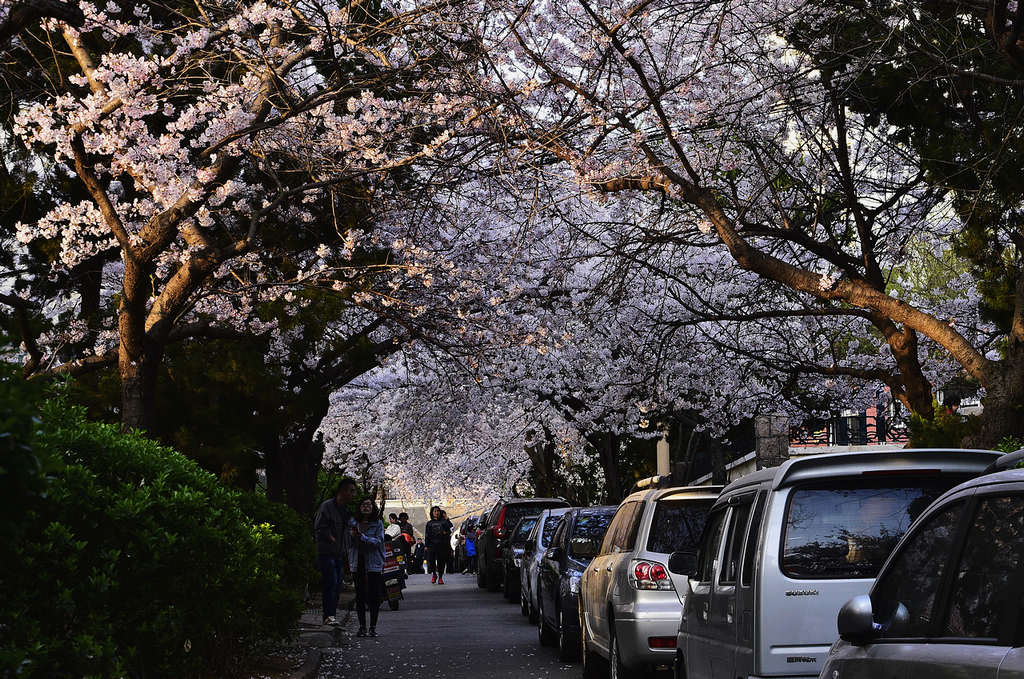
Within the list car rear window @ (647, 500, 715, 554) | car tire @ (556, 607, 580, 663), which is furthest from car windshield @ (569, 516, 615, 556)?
car rear window @ (647, 500, 715, 554)

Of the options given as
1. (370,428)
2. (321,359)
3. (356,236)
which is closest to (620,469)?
(370,428)

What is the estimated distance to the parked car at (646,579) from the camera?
10531 mm

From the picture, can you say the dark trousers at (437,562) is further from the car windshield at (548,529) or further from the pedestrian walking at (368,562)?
the pedestrian walking at (368,562)

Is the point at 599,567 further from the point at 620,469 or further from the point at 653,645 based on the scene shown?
the point at 620,469

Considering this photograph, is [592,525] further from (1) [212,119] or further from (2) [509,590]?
(2) [509,590]

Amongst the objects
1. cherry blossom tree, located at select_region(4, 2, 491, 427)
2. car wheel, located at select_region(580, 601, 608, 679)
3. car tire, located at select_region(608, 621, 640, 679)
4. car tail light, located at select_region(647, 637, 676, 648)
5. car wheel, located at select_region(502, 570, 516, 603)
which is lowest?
car wheel, located at select_region(580, 601, 608, 679)

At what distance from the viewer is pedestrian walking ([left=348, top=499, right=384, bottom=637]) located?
727 inches

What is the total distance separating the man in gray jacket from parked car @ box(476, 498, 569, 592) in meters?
12.2

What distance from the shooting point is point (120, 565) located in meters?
7.14

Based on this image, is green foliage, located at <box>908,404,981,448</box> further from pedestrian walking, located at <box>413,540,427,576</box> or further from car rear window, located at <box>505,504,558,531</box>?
pedestrian walking, located at <box>413,540,427,576</box>

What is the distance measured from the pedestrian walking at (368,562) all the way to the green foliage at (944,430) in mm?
7446

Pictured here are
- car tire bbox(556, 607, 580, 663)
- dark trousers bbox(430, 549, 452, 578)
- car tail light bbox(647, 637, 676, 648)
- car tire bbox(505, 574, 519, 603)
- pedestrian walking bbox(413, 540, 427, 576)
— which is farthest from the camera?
pedestrian walking bbox(413, 540, 427, 576)

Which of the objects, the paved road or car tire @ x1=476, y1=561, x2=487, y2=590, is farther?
car tire @ x1=476, y1=561, x2=487, y2=590

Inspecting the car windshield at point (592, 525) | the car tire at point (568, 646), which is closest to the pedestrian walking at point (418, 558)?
the car windshield at point (592, 525)
